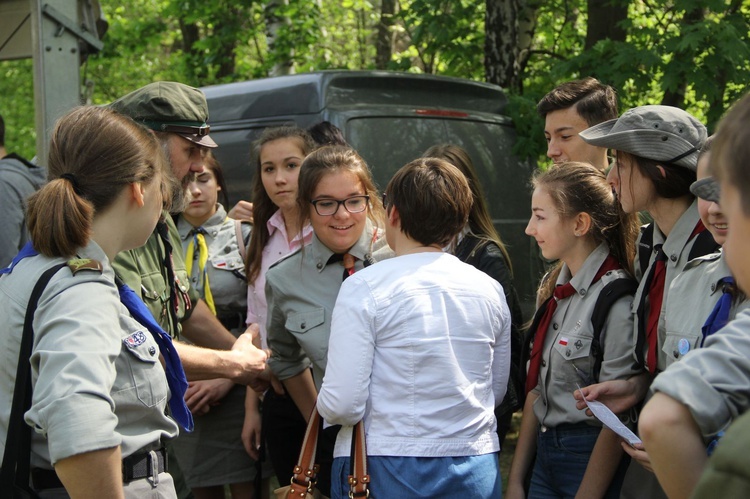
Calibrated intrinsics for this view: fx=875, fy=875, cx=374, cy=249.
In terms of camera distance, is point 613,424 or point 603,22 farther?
point 603,22

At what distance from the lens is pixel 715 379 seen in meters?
1.55

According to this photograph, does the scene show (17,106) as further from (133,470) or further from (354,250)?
(133,470)

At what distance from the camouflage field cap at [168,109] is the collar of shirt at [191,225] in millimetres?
1096

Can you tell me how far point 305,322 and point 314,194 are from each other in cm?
54

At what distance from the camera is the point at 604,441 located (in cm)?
305

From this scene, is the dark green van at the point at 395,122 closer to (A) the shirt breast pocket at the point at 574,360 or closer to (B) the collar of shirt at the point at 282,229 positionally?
(B) the collar of shirt at the point at 282,229

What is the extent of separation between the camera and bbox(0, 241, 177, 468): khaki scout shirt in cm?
197

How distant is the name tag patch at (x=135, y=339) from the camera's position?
2.28 meters

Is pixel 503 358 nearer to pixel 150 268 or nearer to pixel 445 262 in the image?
pixel 445 262

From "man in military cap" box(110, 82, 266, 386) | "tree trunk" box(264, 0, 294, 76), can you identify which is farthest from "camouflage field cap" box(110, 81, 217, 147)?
"tree trunk" box(264, 0, 294, 76)

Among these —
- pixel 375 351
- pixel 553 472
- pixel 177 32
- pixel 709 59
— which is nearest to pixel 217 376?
pixel 375 351

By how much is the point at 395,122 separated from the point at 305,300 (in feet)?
7.66

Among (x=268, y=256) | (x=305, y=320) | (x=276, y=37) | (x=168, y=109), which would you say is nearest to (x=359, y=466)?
(x=305, y=320)

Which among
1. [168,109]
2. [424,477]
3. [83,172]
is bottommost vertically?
[424,477]
